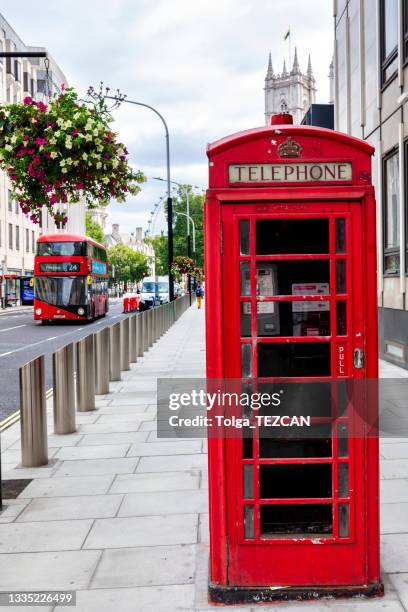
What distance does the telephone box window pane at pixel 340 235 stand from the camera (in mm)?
3631

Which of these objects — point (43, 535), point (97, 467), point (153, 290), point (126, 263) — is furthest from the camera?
point (126, 263)

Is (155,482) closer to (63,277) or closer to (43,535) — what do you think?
(43,535)

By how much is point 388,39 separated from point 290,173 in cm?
1239

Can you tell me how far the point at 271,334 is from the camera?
369cm

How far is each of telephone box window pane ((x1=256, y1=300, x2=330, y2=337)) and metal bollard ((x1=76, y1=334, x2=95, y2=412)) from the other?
5798 millimetres

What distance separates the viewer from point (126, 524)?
489cm

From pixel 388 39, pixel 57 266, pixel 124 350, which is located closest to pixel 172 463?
pixel 124 350

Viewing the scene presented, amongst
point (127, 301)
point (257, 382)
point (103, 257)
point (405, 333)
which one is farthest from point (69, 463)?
point (127, 301)

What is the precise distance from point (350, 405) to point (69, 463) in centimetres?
375

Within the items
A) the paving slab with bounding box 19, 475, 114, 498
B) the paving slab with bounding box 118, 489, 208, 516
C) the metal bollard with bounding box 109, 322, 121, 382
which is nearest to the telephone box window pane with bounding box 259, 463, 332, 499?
the paving slab with bounding box 118, 489, 208, 516

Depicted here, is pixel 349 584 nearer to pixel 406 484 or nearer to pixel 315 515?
pixel 315 515

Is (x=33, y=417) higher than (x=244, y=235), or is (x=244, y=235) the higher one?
(x=244, y=235)

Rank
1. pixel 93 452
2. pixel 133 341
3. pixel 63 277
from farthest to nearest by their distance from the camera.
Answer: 1. pixel 63 277
2. pixel 133 341
3. pixel 93 452

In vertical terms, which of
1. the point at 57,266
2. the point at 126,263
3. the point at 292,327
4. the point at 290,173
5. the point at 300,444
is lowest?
the point at 300,444
